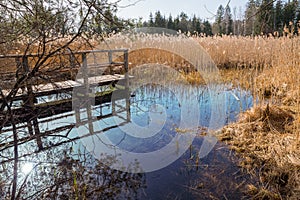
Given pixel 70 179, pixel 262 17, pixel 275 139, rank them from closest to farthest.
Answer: pixel 70 179 → pixel 275 139 → pixel 262 17

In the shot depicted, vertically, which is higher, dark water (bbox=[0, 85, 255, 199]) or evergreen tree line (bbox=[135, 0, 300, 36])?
evergreen tree line (bbox=[135, 0, 300, 36])

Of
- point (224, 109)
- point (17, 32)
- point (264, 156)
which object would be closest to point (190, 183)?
point (264, 156)

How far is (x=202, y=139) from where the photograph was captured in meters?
2.28

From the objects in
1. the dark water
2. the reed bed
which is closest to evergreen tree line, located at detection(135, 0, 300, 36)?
the reed bed

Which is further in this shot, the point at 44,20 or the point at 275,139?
the point at 275,139

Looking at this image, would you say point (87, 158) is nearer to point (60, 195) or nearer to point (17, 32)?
point (60, 195)

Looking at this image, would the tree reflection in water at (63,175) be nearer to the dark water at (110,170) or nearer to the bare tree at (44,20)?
the dark water at (110,170)

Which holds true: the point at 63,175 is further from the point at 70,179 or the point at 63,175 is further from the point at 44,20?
the point at 44,20

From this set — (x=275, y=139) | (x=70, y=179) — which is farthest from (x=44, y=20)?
(x=275, y=139)

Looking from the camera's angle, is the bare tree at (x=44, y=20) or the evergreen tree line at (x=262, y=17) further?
the evergreen tree line at (x=262, y=17)

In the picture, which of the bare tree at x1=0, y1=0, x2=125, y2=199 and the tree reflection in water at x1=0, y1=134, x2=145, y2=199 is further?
the tree reflection in water at x1=0, y1=134, x2=145, y2=199

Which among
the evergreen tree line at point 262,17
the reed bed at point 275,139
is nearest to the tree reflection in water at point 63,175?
the reed bed at point 275,139

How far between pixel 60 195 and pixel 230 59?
5.87m

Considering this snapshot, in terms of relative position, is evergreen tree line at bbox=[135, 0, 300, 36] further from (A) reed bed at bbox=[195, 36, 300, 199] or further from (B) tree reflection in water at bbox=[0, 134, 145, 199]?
(B) tree reflection in water at bbox=[0, 134, 145, 199]
